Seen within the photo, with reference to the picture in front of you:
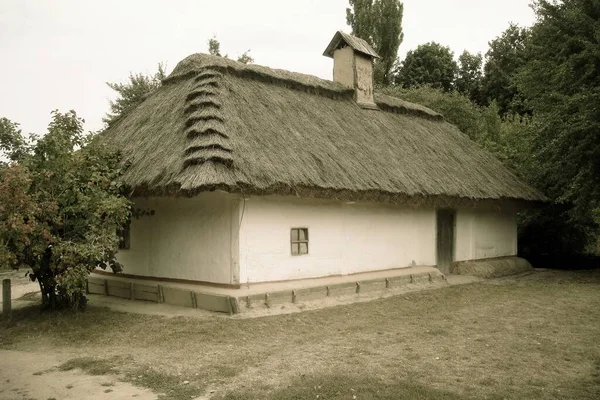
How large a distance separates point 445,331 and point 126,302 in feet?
22.7

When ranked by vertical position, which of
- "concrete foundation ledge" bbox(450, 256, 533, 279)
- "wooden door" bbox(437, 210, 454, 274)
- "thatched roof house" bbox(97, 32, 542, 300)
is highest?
"thatched roof house" bbox(97, 32, 542, 300)

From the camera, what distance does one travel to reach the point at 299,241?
12.1 meters

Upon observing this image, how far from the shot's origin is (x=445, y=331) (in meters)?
8.83

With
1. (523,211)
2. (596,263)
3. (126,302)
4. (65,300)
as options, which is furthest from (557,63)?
(65,300)

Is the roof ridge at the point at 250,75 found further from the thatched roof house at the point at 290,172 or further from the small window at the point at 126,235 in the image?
the small window at the point at 126,235

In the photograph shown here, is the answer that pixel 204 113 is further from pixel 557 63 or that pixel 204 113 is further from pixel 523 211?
pixel 523 211

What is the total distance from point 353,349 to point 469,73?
35201mm

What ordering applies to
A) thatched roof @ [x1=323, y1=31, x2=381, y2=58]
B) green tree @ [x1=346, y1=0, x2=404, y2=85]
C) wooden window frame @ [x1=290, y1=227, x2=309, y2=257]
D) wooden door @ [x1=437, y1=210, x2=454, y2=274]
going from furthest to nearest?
green tree @ [x1=346, y1=0, x2=404, y2=85] → thatched roof @ [x1=323, y1=31, x2=381, y2=58] → wooden door @ [x1=437, y1=210, x2=454, y2=274] → wooden window frame @ [x1=290, y1=227, x2=309, y2=257]

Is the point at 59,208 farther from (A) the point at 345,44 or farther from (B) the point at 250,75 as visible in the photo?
(A) the point at 345,44

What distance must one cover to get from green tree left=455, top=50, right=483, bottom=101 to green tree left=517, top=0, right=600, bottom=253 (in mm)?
20620

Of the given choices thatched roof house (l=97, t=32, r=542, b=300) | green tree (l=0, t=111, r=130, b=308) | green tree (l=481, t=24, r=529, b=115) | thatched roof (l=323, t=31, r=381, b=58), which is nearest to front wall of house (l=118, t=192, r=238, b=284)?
thatched roof house (l=97, t=32, r=542, b=300)

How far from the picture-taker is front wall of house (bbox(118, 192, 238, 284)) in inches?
433

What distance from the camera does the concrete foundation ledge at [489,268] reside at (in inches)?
651

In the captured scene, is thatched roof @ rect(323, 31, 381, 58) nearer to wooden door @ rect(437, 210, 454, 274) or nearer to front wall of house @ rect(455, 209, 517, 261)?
wooden door @ rect(437, 210, 454, 274)
